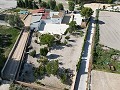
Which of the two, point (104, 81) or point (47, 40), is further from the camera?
point (47, 40)

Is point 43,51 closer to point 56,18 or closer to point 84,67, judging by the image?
point 84,67

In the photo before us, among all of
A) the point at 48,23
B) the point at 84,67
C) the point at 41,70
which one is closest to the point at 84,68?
the point at 84,67

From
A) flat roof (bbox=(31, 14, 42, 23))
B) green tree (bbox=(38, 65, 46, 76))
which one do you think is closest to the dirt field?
flat roof (bbox=(31, 14, 42, 23))

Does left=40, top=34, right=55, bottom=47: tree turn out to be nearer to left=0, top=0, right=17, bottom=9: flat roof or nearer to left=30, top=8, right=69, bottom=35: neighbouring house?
left=30, top=8, right=69, bottom=35: neighbouring house

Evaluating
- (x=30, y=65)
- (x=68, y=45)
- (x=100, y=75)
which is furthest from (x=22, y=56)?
(x=100, y=75)

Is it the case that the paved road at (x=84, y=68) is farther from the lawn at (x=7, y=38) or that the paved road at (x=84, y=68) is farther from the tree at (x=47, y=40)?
the lawn at (x=7, y=38)
